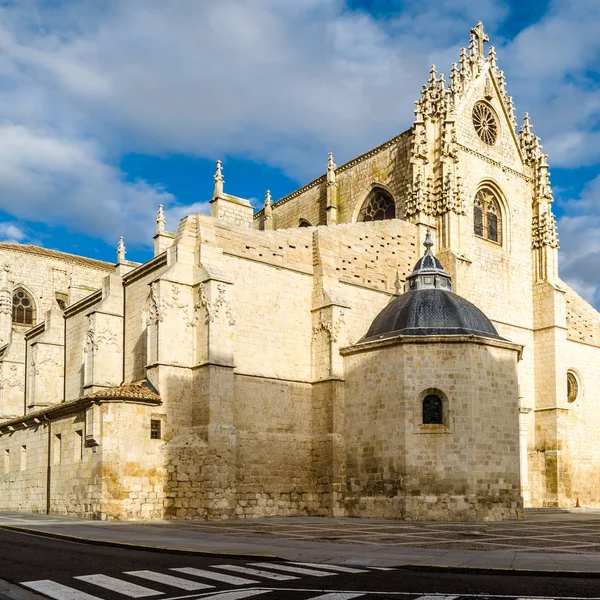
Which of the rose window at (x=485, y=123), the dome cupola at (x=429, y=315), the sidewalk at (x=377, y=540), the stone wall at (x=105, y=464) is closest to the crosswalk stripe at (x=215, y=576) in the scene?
the sidewalk at (x=377, y=540)

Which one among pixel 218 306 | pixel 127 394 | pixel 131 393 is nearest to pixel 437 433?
pixel 218 306

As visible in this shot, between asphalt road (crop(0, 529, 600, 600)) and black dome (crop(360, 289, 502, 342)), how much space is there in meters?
14.4

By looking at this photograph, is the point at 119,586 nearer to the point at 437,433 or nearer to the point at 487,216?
the point at 437,433

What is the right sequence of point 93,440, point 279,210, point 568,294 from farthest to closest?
point 279,210, point 568,294, point 93,440

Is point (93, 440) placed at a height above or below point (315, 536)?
above

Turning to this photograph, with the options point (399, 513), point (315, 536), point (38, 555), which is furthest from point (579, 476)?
point (38, 555)

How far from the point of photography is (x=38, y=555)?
12914 mm

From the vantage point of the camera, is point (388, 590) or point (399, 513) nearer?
point (388, 590)

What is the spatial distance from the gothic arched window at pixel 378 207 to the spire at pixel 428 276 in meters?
6.22

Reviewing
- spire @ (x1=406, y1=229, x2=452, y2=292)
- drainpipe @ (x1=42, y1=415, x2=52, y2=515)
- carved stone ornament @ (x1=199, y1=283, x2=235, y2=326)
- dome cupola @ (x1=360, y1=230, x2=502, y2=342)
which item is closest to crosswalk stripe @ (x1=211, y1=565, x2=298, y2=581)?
carved stone ornament @ (x1=199, y1=283, x2=235, y2=326)

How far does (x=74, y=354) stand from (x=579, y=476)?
23.6m

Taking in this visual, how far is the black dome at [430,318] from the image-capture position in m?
25.6

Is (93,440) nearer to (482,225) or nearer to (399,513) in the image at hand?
(399,513)

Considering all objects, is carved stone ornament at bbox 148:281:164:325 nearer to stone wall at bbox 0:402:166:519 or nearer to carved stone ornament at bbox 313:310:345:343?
stone wall at bbox 0:402:166:519
